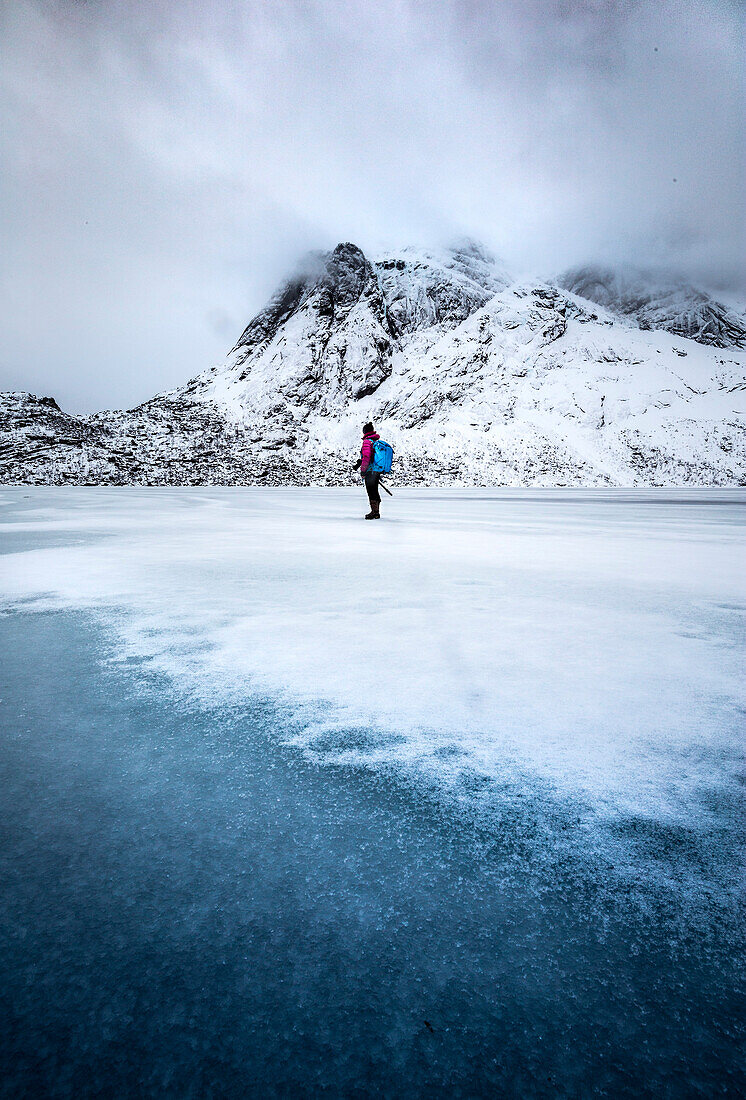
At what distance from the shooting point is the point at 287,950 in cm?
104

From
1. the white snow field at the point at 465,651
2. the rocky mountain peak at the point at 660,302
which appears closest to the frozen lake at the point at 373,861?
the white snow field at the point at 465,651

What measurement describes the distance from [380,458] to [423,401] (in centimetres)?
6241

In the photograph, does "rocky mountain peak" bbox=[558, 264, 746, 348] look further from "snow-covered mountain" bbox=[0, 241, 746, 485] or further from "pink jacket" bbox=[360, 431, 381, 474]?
"pink jacket" bbox=[360, 431, 381, 474]

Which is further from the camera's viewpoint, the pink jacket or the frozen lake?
the pink jacket

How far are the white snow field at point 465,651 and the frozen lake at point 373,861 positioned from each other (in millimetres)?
17

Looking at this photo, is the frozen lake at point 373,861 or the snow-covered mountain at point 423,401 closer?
the frozen lake at point 373,861

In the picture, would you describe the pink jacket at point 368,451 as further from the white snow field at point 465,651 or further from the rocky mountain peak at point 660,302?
the rocky mountain peak at point 660,302

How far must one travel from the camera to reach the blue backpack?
33.9ft

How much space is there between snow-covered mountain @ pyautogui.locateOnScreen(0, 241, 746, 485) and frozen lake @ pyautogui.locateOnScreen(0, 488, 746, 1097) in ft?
150

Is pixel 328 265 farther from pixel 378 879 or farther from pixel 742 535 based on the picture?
pixel 378 879

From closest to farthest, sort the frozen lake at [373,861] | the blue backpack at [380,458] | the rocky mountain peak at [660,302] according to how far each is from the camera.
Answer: the frozen lake at [373,861] → the blue backpack at [380,458] → the rocky mountain peak at [660,302]

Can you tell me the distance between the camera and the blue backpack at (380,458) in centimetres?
1034

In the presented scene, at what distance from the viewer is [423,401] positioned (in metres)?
70.3

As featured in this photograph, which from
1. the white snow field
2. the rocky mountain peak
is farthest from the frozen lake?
the rocky mountain peak
